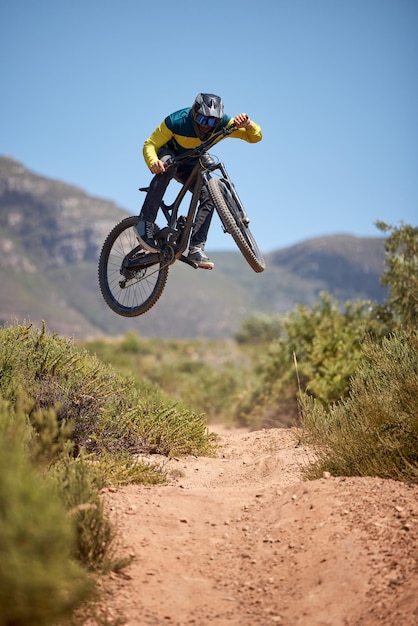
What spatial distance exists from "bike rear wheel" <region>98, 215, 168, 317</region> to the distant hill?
275 ft

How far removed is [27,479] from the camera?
184 inches

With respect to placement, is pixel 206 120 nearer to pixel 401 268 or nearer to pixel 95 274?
pixel 401 268

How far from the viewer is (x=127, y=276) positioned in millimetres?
10031

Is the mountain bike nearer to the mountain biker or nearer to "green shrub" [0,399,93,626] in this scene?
the mountain biker

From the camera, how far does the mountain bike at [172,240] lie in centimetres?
872

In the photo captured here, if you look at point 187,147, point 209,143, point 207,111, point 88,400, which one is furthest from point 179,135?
point 88,400

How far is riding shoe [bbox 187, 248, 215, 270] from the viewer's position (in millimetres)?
8750

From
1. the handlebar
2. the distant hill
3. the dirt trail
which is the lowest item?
the dirt trail

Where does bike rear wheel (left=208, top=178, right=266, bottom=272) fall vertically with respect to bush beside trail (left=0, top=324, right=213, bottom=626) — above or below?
above

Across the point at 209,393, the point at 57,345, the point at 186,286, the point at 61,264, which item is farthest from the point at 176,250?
the point at 61,264

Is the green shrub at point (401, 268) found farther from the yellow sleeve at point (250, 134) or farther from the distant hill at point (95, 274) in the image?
the distant hill at point (95, 274)

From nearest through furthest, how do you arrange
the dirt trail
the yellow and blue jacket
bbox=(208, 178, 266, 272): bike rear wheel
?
the dirt trail < bbox=(208, 178, 266, 272): bike rear wheel < the yellow and blue jacket

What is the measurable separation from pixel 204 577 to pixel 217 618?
53 cm

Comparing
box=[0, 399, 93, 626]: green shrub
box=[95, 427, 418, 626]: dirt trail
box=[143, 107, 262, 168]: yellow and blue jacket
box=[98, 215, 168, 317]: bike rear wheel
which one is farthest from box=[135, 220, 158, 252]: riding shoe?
box=[0, 399, 93, 626]: green shrub
